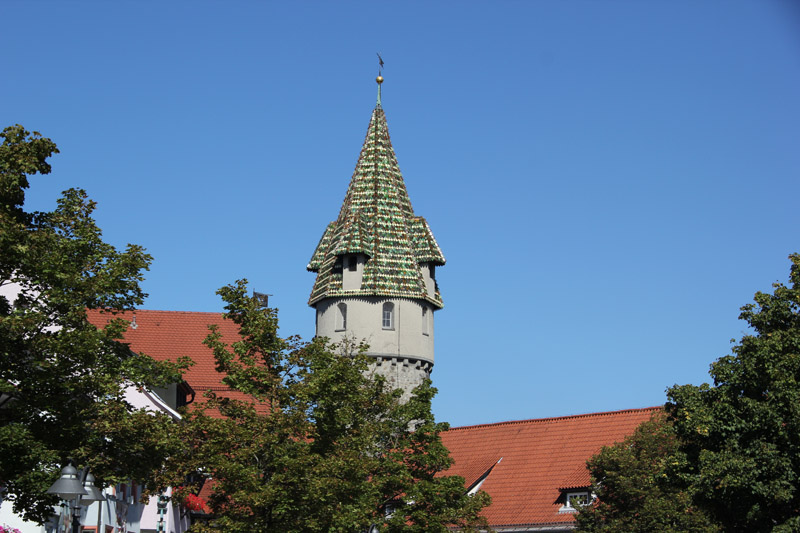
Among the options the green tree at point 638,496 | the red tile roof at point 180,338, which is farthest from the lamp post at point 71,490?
the red tile roof at point 180,338

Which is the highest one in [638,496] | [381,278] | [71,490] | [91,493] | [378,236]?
[378,236]

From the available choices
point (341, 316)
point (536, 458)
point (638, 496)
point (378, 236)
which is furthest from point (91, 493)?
point (378, 236)

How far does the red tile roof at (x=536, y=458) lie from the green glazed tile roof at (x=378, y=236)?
25.0 feet

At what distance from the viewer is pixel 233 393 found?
176 ft

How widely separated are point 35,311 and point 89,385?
1.78 m

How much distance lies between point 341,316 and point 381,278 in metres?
2.77

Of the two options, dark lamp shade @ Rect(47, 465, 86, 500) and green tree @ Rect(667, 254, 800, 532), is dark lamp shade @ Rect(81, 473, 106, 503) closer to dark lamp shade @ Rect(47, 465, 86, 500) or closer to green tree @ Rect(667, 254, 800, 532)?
dark lamp shade @ Rect(47, 465, 86, 500)

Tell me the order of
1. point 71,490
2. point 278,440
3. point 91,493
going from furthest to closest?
point 278,440 < point 91,493 < point 71,490

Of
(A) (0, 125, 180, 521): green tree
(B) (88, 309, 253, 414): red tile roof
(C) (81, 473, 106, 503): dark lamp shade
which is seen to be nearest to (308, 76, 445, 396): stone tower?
(B) (88, 309, 253, 414): red tile roof

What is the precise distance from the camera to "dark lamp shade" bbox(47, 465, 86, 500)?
20016 millimetres

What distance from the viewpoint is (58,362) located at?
22750 mm

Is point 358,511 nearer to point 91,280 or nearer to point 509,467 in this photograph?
point 91,280

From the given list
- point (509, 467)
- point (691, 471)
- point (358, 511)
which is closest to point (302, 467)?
point (358, 511)

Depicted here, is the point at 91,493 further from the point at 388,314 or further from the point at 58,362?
the point at 388,314
